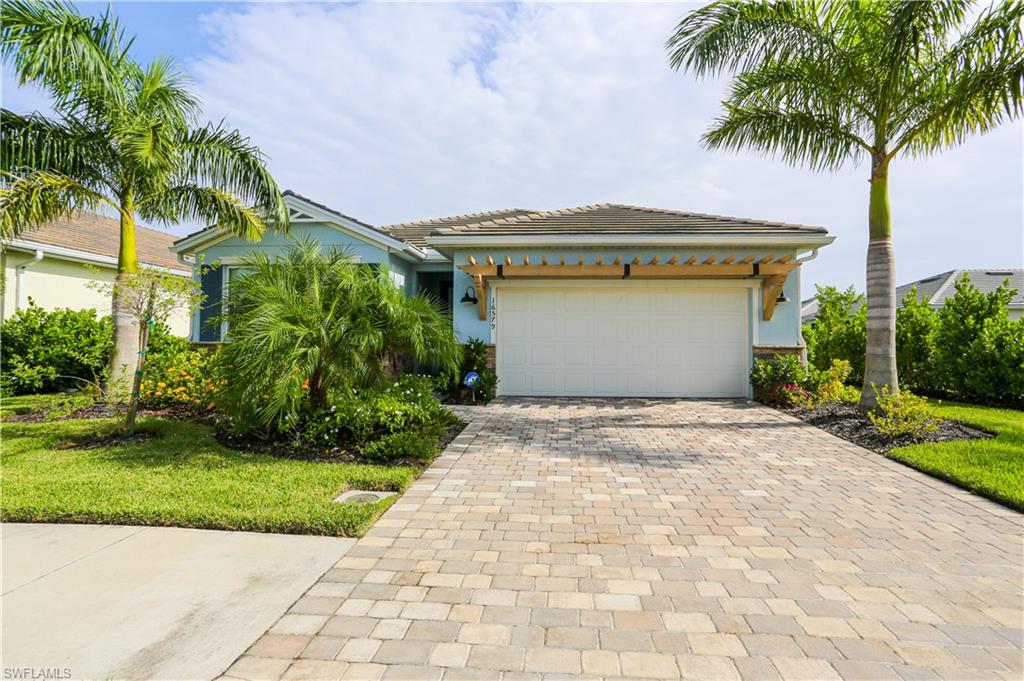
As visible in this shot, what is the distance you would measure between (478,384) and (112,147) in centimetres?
749

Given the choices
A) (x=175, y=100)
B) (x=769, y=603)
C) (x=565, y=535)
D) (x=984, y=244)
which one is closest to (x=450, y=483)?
(x=565, y=535)

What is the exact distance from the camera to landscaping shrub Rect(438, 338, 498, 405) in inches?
409

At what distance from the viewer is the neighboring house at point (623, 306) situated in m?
10.9

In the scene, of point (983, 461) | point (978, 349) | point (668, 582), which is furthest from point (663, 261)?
point (668, 582)

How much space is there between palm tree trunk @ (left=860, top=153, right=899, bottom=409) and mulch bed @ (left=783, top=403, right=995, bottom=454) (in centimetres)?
45

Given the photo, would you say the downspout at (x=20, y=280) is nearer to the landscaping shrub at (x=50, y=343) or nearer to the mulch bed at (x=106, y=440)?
the landscaping shrub at (x=50, y=343)

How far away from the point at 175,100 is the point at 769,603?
11.0 m

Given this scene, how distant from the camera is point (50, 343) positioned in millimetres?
11078

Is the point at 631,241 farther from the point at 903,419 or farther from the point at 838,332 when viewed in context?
the point at 838,332

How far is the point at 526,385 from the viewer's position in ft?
37.2

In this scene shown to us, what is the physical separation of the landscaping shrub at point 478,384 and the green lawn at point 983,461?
6730mm

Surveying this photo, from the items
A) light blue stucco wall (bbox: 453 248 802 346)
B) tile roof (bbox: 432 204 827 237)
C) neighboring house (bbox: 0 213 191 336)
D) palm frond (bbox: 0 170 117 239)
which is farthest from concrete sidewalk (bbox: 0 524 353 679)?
neighboring house (bbox: 0 213 191 336)

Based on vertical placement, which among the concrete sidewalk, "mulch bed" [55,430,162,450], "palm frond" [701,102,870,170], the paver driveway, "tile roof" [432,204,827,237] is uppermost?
"palm frond" [701,102,870,170]

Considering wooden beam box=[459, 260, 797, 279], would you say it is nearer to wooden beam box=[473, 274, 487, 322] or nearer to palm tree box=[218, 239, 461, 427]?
wooden beam box=[473, 274, 487, 322]
